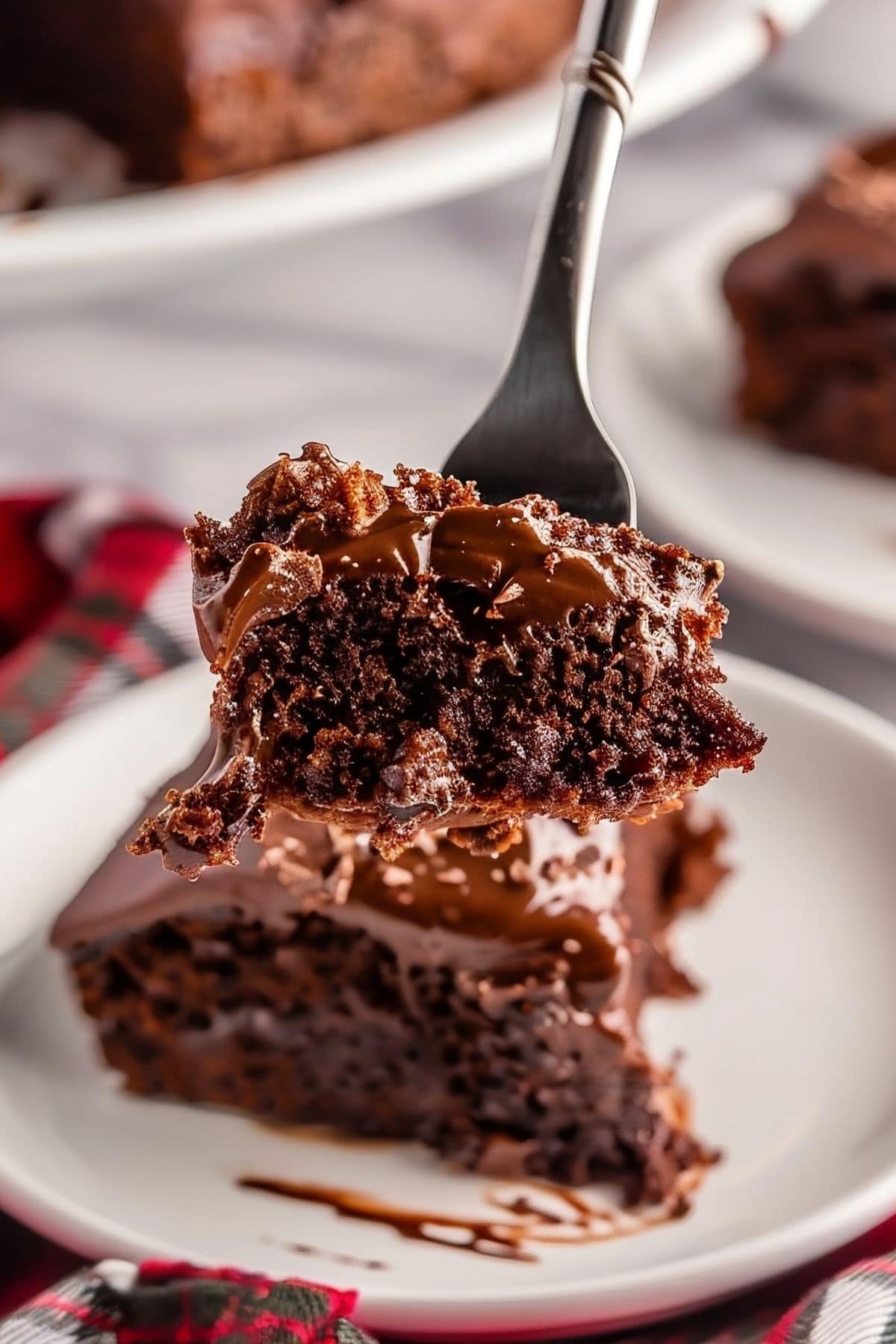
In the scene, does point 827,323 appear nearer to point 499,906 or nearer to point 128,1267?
point 499,906

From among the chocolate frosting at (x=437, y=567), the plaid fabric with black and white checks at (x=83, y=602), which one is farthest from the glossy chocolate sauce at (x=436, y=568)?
the plaid fabric with black and white checks at (x=83, y=602)

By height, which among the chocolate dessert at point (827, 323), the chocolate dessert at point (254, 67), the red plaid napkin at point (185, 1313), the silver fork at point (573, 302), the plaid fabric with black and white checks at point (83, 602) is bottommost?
the red plaid napkin at point (185, 1313)

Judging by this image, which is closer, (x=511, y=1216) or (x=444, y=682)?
(x=444, y=682)

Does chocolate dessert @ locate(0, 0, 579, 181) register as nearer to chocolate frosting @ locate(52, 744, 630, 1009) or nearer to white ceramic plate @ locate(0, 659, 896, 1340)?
white ceramic plate @ locate(0, 659, 896, 1340)

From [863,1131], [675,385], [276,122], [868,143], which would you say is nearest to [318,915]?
[863,1131]

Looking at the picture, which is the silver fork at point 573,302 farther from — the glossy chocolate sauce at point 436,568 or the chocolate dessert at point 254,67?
the chocolate dessert at point 254,67

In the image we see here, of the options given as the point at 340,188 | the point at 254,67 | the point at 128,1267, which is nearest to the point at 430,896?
the point at 128,1267
